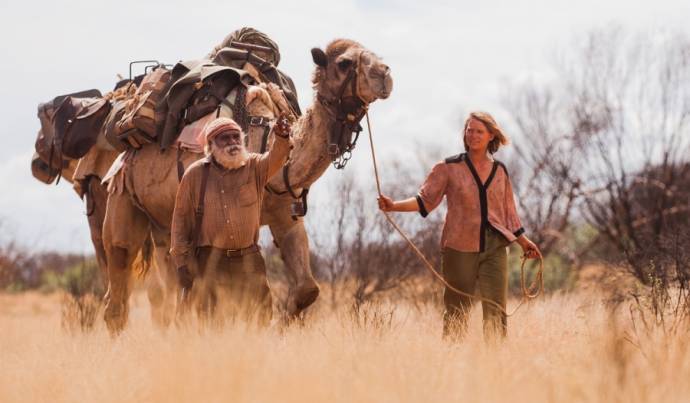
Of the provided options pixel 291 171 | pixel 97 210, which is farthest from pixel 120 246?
pixel 291 171

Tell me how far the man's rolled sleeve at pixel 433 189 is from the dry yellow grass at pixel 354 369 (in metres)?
1.16

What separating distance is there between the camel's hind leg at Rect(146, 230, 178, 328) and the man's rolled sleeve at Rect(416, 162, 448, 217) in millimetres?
3000

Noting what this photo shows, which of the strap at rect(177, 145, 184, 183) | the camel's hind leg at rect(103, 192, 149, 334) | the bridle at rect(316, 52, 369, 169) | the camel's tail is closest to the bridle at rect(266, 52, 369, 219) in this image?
the bridle at rect(316, 52, 369, 169)

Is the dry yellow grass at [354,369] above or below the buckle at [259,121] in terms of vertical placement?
below

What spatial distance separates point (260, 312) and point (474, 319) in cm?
156

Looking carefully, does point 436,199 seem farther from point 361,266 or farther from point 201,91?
point 361,266

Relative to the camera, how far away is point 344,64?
26.9 ft

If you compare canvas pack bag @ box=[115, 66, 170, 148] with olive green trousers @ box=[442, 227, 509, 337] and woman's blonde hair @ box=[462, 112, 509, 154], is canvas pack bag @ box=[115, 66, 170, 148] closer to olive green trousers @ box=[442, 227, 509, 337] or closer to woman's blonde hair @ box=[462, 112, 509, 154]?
woman's blonde hair @ box=[462, 112, 509, 154]

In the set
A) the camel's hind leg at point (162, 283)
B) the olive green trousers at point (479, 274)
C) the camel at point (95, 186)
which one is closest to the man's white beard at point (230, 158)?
the olive green trousers at point (479, 274)

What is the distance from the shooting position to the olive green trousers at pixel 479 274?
25.5 ft

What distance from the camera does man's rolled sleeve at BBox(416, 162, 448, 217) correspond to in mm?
7938

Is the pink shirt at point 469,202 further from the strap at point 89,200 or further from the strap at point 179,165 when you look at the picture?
the strap at point 89,200

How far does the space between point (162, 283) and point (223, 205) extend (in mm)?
4251

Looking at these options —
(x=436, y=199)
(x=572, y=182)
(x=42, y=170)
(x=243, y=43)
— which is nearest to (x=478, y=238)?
(x=436, y=199)
